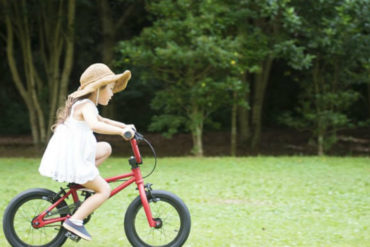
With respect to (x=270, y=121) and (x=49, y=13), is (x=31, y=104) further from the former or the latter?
(x=270, y=121)

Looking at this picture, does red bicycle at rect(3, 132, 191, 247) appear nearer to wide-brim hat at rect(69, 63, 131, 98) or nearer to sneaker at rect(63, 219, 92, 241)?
sneaker at rect(63, 219, 92, 241)

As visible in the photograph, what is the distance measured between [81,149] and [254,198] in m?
4.16

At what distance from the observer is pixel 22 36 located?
16.2m

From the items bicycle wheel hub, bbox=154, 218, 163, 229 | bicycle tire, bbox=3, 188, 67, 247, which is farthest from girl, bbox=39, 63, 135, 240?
bicycle wheel hub, bbox=154, 218, 163, 229

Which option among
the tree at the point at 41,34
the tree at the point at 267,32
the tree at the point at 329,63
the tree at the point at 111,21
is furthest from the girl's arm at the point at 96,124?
the tree at the point at 111,21

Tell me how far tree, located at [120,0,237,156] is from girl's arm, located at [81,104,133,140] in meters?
8.42

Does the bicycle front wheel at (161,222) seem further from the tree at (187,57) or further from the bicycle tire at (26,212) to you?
the tree at (187,57)

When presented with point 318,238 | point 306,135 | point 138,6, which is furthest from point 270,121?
point 318,238

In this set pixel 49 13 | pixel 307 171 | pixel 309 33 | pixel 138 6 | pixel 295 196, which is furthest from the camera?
pixel 138 6

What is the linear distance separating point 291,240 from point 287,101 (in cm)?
1947

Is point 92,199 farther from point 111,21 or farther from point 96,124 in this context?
point 111,21

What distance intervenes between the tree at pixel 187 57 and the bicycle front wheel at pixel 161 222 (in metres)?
8.34

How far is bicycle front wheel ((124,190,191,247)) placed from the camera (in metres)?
4.81

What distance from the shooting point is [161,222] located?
479 centimetres
